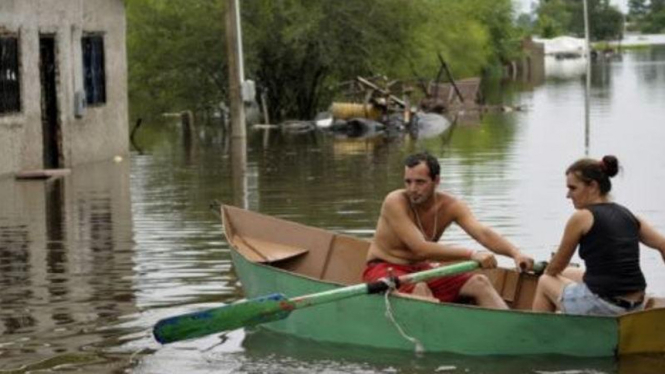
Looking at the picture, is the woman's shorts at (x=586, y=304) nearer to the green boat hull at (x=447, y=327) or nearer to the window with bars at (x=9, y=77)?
the green boat hull at (x=447, y=327)

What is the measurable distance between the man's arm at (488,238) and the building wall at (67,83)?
16659mm

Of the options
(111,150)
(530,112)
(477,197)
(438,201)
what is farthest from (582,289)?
(530,112)

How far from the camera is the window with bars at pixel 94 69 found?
33469mm

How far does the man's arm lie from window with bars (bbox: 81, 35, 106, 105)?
20483 millimetres

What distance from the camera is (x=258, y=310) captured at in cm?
1299

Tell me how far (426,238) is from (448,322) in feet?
3.53

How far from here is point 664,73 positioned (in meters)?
106

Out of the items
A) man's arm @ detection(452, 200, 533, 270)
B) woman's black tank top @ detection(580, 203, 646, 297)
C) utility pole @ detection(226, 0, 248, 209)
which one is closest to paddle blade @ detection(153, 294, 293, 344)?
man's arm @ detection(452, 200, 533, 270)

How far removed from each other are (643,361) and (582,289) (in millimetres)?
677

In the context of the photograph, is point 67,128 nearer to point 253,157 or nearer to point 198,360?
point 253,157

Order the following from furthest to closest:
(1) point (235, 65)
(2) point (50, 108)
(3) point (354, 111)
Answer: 1. (3) point (354, 111)
2. (1) point (235, 65)
3. (2) point (50, 108)

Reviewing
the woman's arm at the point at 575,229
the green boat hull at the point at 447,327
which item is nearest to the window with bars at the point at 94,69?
the green boat hull at the point at 447,327

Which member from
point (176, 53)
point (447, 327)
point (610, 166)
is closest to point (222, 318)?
point (447, 327)

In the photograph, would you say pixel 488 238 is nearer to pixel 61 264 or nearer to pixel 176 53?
pixel 61 264
